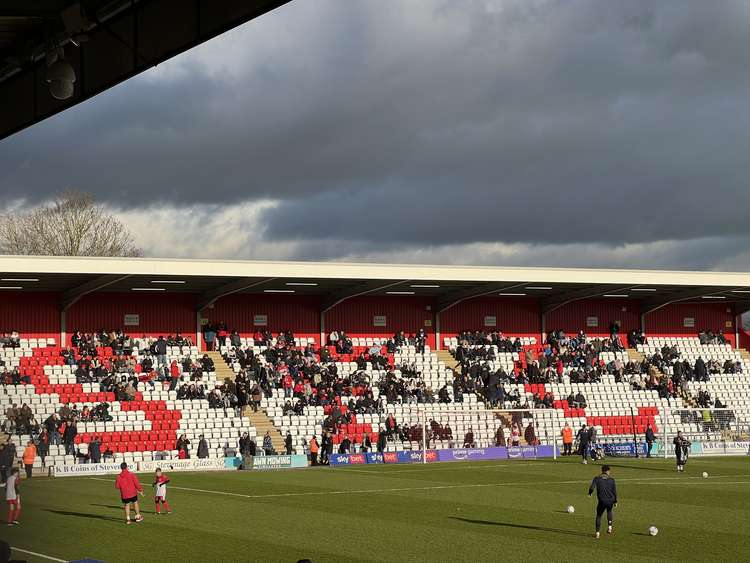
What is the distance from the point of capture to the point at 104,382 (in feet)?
160

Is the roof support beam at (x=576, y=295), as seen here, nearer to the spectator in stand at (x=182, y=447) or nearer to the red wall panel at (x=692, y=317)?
the red wall panel at (x=692, y=317)

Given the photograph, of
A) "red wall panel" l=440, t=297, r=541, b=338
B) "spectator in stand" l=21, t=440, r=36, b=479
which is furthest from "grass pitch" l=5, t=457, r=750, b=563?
"red wall panel" l=440, t=297, r=541, b=338

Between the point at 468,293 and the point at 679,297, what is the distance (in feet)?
47.3

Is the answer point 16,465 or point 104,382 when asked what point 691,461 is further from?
point 16,465

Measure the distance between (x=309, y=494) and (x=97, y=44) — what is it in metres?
20.3

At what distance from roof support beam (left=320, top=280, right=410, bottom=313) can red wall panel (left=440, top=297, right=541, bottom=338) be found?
258 inches

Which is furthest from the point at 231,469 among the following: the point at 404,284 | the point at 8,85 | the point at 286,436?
the point at 8,85

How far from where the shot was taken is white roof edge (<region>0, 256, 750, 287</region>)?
4750 centimetres

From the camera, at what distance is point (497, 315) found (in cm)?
6412

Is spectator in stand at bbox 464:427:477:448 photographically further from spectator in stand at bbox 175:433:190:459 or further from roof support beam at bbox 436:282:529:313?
spectator in stand at bbox 175:433:190:459

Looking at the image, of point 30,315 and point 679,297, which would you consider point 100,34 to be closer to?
point 30,315

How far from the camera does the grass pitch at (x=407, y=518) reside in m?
21.9

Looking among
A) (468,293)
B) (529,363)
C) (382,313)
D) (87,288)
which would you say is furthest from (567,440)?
(87,288)

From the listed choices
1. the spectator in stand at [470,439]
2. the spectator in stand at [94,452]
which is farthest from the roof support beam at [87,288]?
the spectator in stand at [470,439]
